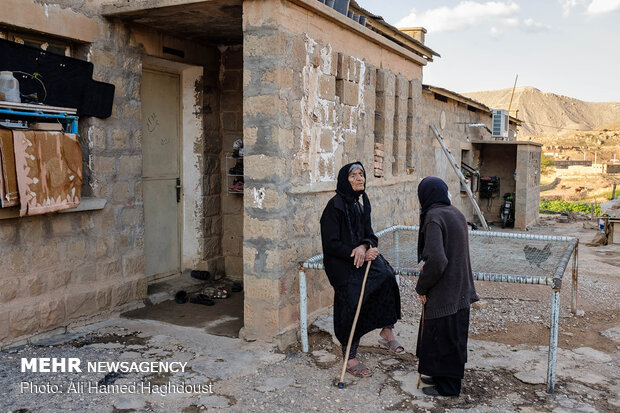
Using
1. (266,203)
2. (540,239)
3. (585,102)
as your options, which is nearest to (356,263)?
(266,203)

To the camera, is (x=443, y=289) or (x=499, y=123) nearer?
(x=443, y=289)

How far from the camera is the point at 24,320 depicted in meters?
4.64

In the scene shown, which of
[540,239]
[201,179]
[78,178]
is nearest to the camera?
[78,178]

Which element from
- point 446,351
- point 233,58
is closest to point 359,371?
point 446,351

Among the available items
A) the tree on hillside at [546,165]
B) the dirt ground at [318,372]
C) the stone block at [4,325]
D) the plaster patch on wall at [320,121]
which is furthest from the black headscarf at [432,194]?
the tree on hillside at [546,165]

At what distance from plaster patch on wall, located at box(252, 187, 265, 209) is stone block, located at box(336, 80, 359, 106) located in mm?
1680

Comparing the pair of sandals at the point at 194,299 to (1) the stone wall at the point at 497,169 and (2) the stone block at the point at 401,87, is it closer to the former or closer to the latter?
(2) the stone block at the point at 401,87

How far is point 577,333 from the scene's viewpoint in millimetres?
5512

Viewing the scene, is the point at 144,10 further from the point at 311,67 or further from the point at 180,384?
the point at 180,384

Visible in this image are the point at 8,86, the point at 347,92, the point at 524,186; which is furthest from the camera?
the point at 524,186

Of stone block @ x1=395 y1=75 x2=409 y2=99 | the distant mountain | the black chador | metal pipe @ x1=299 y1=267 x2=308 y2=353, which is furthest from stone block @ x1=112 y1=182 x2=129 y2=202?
the distant mountain

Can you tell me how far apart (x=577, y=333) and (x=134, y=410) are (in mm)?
4324

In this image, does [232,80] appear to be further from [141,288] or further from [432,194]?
[432,194]

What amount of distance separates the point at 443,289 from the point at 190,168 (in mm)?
3870
